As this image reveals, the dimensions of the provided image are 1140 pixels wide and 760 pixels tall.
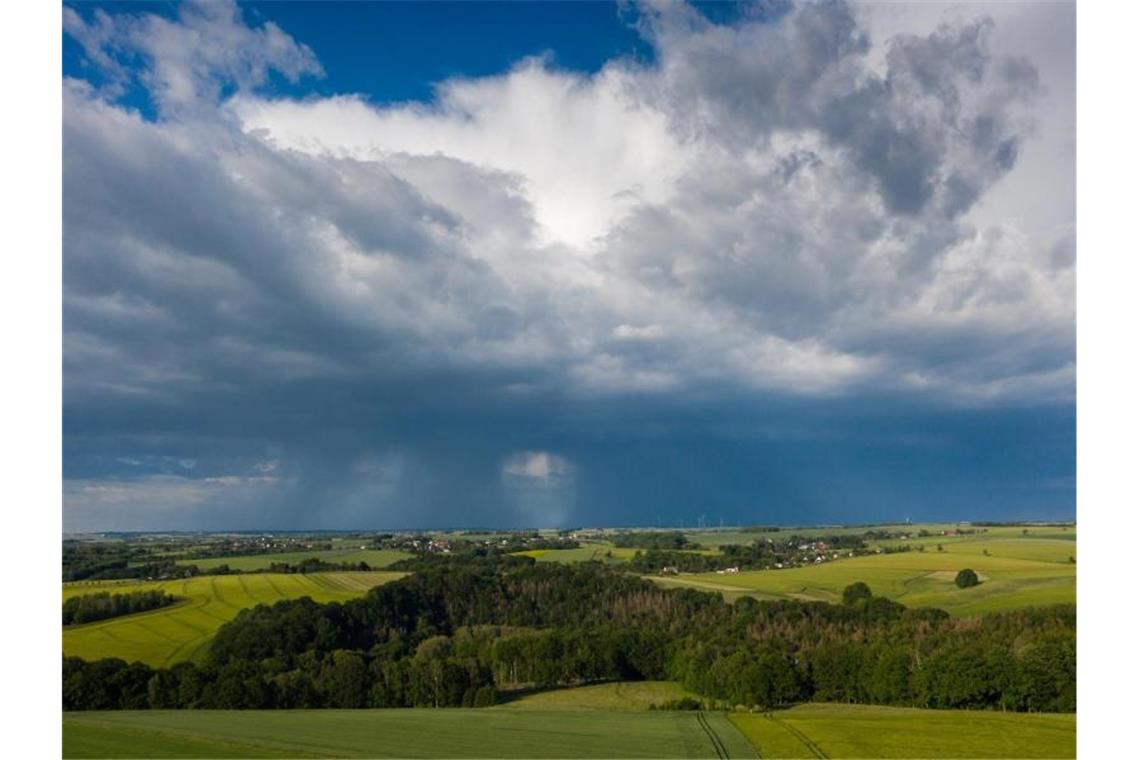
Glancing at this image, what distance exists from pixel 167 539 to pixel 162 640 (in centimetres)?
2645

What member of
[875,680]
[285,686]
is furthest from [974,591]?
[285,686]

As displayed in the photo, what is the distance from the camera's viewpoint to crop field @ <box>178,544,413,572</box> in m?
56.4

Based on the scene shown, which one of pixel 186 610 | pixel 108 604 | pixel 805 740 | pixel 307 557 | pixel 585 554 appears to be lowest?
pixel 585 554

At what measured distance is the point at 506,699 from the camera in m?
42.2

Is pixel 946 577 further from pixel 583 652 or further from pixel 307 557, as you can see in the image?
pixel 307 557

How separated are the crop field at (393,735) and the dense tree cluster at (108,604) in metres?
10.9

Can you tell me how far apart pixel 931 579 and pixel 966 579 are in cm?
319

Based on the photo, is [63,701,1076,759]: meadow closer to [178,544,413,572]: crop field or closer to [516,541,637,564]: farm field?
[178,544,413,572]: crop field

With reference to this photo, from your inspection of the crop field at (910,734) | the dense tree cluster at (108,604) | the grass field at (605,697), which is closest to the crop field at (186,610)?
the dense tree cluster at (108,604)

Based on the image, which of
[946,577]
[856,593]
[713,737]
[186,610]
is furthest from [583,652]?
[946,577]

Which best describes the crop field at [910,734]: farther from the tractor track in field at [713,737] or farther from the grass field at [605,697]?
the grass field at [605,697]

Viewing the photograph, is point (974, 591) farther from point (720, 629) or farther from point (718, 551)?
point (718, 551)

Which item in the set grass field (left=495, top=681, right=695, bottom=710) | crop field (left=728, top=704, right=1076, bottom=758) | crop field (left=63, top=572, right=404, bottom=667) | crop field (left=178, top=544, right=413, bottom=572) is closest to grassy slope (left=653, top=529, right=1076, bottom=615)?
grass field (left=495, top=681, right=695, bottom=710)

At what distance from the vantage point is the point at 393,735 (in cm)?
2741
